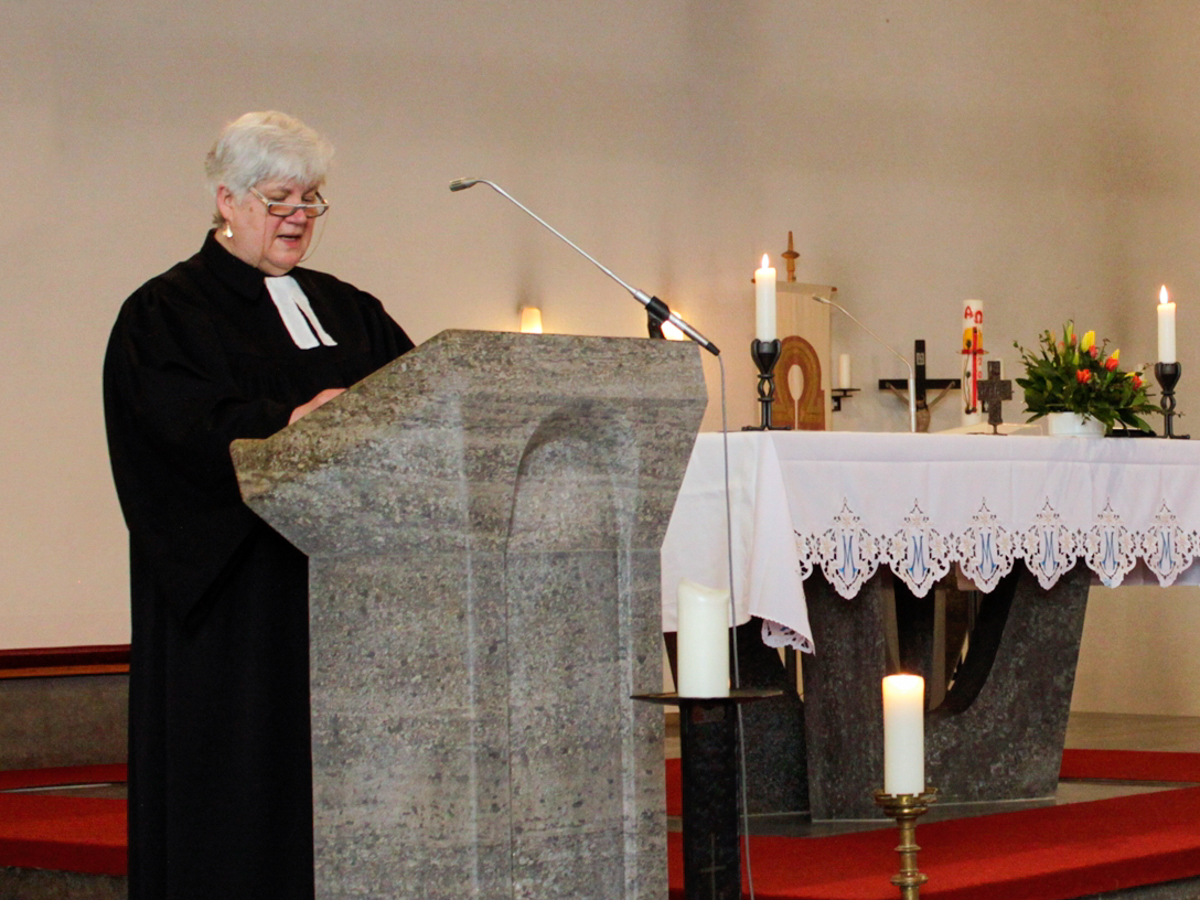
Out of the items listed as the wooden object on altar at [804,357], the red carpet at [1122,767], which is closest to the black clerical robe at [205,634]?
the red carpet at [1122,767]

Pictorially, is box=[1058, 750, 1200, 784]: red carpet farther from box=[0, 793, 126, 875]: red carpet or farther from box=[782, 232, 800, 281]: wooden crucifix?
box=[782, 232, 800, 281]: wooden crucifix

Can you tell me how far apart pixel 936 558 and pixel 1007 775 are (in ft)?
2.80

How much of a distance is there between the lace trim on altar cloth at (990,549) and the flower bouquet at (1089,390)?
1.04 ft

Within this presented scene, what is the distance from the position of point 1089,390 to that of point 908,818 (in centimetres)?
219

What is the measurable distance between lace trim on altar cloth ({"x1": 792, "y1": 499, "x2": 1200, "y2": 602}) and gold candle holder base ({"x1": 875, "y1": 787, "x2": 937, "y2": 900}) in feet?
3.02

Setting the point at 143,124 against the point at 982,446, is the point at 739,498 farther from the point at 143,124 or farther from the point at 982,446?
the point at 143,124

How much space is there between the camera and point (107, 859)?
11.0 ft

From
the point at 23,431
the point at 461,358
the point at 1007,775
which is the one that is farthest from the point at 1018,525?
the point at 23,431

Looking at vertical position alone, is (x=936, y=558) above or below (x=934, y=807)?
above

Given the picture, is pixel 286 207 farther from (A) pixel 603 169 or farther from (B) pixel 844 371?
(B) pixel 844 371

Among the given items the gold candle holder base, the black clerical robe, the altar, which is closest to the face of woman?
the black clerical robe

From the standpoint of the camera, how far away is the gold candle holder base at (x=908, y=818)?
2377mm

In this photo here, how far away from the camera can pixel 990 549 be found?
383 centimetres

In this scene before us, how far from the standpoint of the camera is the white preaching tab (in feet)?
8.71
